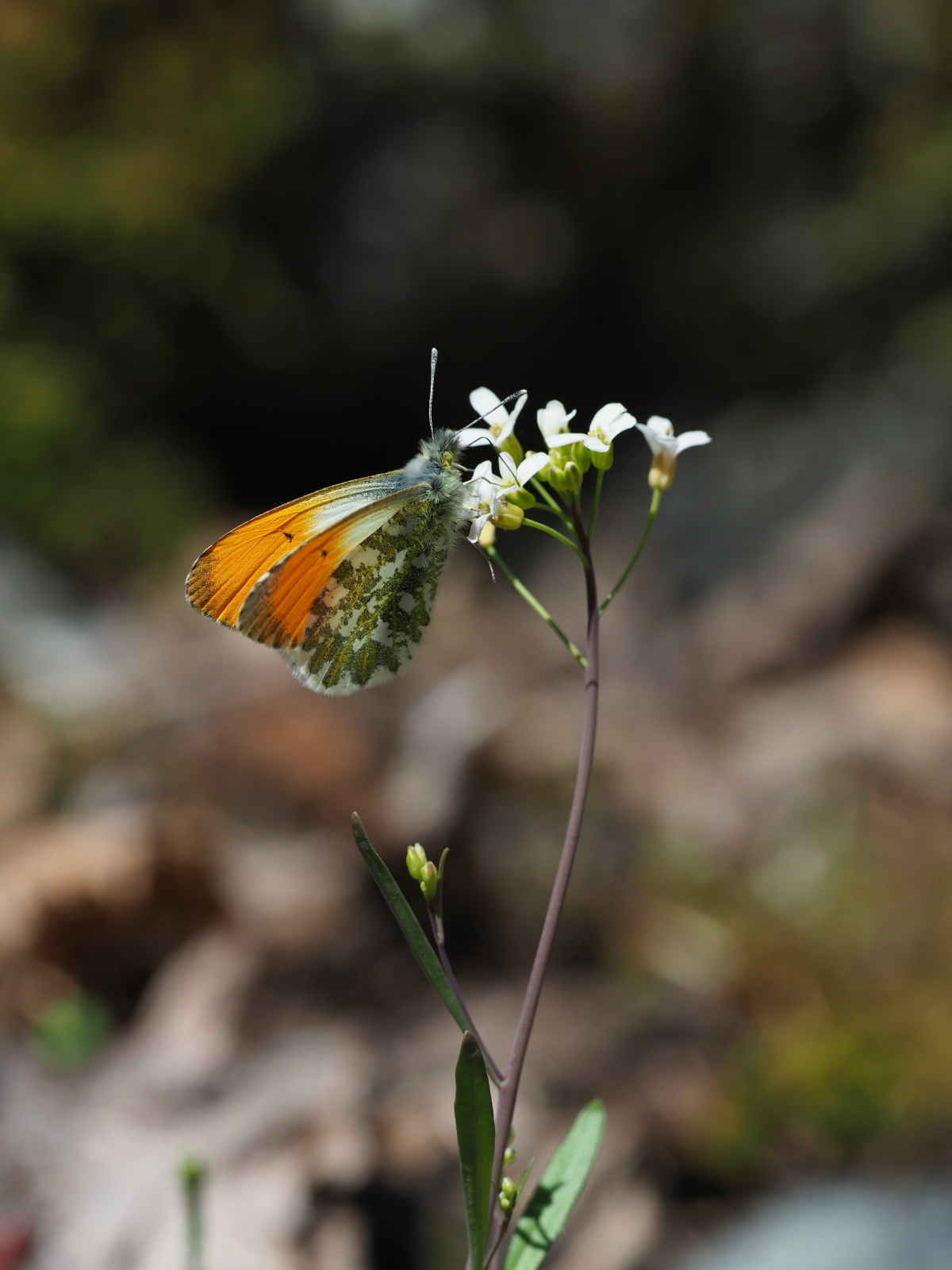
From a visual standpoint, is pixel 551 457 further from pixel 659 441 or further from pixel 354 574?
pixel 354 574

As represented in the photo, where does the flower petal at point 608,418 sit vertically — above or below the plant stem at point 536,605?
above

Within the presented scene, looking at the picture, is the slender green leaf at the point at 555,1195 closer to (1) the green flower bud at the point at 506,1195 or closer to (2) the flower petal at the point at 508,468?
(1) the green flower bud at the point at 506,1195

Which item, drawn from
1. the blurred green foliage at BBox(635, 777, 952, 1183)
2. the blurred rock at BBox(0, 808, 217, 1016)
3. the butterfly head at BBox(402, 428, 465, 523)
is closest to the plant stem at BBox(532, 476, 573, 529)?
the butterfly head at BBox(402, 428, 465, 523)

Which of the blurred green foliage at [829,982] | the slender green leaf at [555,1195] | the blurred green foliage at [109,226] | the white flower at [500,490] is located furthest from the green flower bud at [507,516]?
the blurred green foliage at [109,226]

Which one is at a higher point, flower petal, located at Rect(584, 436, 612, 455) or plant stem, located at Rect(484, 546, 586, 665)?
flower petal, located at Rect(584, 436, 612, 455)

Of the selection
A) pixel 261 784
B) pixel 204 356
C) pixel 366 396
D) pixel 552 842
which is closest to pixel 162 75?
pixel 204 356

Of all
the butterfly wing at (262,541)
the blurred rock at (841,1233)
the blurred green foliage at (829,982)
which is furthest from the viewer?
the blurred green foliage at (829,982)

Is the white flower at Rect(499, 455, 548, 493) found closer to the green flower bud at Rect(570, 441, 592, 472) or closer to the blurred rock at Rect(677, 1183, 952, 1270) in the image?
the green flower bud at Rect(570, 441, 592, 472)

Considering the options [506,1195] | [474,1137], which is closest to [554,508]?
[474,1137]
